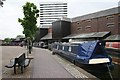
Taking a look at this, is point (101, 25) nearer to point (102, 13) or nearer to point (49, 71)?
point (102, 13)

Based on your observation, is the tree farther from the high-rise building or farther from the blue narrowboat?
the high-rise building

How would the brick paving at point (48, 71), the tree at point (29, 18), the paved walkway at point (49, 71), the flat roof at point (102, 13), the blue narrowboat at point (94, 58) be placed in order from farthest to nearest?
1. the flat roof at point (102, 13)
2. the tree at point (29, 18)
3. the blue narrowboat at point (94, 58)
4. the paved walkway at point (49, 71)
5. the brick paving at point (48, 71)

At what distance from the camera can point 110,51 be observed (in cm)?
2833

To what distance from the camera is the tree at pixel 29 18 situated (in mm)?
33250

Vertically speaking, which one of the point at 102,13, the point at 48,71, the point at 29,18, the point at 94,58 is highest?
the point at 102,13

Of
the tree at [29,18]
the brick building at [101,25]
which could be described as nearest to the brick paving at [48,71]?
the tree at [29,18]

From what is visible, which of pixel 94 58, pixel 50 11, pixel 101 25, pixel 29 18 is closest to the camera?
pixel 94 58


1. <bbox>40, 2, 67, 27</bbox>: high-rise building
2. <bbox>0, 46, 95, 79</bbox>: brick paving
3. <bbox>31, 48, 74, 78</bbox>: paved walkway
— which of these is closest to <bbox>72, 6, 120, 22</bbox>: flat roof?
<bbox>0, 46, 95, 79</bbox>: brick paving

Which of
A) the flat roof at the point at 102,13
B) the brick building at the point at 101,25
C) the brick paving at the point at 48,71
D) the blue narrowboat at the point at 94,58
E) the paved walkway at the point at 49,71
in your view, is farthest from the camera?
the flat roof at the point at 102,13

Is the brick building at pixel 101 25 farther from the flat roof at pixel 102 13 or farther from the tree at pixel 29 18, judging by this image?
the tree at pixel 29 18

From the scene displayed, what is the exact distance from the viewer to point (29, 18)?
3391 centimetres

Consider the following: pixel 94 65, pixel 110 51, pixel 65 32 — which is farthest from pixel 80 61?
pixel 65 32

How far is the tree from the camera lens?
3325 centimetres

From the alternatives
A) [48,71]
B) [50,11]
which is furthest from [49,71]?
[50,11]
